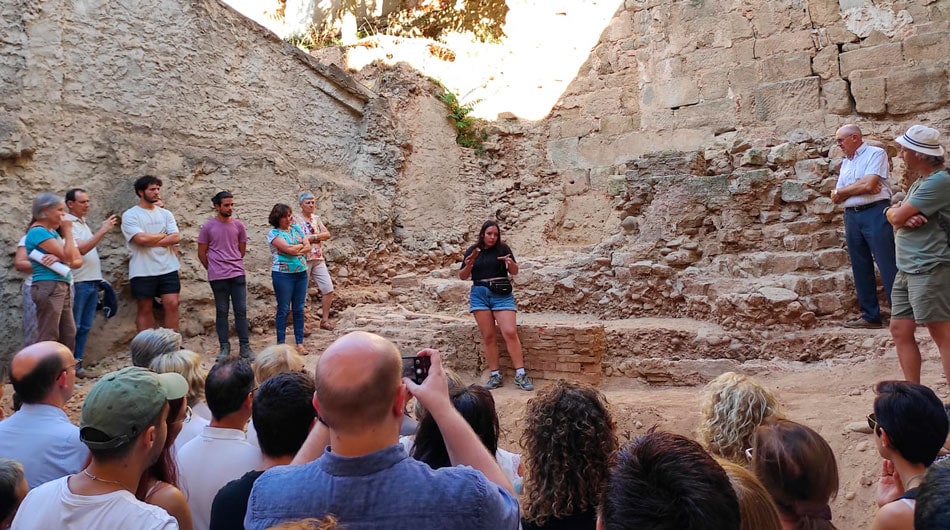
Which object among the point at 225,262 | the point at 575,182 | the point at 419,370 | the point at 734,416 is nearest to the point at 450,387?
the point at 419,370

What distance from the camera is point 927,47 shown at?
26.8 feet

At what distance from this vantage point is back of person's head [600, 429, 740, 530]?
1.34 meters

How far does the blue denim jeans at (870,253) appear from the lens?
19.0 ft

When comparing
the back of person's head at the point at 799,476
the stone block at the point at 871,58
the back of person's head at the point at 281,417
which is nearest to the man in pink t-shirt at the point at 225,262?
the back of person's head at the point at 281,417

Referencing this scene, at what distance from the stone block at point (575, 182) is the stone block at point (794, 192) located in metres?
4.04

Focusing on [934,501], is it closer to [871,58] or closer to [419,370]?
[419,370]

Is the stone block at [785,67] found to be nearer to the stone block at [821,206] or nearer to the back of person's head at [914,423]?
the stone block at [821,206]

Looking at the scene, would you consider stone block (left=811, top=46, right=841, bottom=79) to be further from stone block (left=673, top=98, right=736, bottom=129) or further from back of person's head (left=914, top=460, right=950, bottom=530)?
back of person's head (left=914, top=460, right=950, bottom=530)

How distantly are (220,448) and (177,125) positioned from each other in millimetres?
6066

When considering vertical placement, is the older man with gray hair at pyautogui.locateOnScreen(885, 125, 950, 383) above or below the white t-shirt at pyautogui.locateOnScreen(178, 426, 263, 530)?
above

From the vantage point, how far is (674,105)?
33.2 ft

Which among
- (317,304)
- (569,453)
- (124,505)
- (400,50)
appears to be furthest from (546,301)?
(124,505)

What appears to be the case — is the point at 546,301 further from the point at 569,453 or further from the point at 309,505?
the point at 309,505

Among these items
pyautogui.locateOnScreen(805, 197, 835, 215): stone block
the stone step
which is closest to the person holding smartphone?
the stone step
